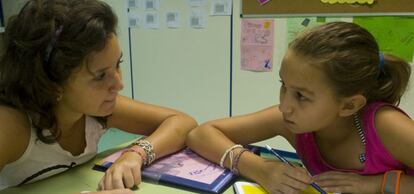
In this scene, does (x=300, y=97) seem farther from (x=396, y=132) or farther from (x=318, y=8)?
(x=318, y=8)

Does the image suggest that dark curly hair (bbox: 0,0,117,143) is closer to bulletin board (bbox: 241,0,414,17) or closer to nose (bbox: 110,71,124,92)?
nose (bbox: 110,71,124,92)

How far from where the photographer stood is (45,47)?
0.89m

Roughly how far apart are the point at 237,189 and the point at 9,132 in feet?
1.78

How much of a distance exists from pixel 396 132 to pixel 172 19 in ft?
8.17

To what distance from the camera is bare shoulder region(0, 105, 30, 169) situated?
88 cm

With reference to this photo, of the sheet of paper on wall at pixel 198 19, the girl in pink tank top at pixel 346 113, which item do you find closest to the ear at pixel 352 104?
the girl in pink tank top at pixel 346 113

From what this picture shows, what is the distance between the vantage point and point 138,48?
3375 millimetres

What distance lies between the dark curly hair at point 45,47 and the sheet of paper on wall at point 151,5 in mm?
2250

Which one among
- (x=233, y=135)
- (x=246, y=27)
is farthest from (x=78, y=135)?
(x=246, y=27)

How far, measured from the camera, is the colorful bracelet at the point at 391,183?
82 cm

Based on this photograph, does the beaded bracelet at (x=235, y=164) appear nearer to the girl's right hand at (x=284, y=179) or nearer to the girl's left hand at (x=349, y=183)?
the girl's right hand at (x=284, y=179)

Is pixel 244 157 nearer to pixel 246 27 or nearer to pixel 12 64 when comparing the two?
pixel 12 64

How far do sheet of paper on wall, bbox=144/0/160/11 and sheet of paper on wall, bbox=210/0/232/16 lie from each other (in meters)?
0.53

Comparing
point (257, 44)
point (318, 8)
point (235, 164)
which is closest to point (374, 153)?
point (235, 164)
